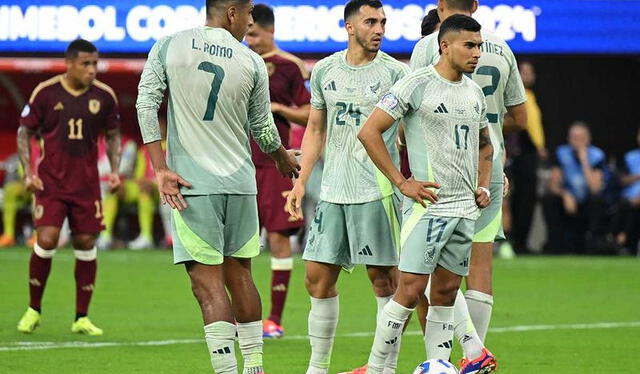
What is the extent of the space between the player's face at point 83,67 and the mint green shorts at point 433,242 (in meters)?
4.50

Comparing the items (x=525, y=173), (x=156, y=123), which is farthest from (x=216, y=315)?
(x=525, y=173)

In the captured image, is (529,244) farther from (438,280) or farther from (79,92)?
(438,280)

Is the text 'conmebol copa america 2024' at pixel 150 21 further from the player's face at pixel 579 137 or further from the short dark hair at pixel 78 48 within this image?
the short dark hair at pixel 78 48

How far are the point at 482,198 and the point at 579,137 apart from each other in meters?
12.8

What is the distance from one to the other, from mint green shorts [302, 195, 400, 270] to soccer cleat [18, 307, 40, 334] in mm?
3574

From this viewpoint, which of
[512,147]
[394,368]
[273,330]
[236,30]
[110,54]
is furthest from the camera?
[110,54]

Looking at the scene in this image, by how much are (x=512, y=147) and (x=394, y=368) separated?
12.0m

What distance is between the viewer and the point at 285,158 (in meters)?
8.73

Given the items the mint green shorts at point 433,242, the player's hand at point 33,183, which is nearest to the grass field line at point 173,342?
the player's hand at point 33,183

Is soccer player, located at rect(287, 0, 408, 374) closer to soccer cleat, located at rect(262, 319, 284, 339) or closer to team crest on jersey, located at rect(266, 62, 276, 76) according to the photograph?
soccer cleat, located at rect(262, 319, 284, 339)

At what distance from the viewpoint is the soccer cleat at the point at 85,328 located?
1192cm

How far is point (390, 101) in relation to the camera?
8.43 meters

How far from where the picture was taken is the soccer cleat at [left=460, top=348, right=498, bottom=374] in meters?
8.98

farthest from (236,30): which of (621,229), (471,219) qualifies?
(621,229)
